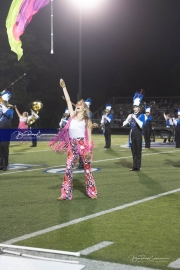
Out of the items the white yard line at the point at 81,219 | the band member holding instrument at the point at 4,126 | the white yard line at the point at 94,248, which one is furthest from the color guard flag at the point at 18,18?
the white yard line at the point at 94,248

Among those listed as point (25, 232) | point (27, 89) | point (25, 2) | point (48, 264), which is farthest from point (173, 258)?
point (27, 89)

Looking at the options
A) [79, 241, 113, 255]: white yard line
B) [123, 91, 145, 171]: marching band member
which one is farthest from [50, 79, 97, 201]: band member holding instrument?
[123, 91, 145, 171]: marching band member

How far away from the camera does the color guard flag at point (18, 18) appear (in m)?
8.28

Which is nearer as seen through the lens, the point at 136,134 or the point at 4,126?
the point at 136,134

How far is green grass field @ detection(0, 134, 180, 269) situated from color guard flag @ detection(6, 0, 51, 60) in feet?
9.04

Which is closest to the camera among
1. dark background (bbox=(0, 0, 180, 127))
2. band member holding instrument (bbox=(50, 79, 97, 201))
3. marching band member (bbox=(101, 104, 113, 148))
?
band member holding instrument (bbox=(50, 79, 97, 201))

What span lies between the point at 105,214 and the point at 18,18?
13.6 feet

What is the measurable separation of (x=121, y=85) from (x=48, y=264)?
40317mm

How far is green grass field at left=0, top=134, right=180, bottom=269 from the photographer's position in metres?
4.82

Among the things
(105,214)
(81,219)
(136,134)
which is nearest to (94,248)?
(81,219)

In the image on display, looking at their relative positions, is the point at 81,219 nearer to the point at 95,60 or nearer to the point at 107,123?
the point at 107,123

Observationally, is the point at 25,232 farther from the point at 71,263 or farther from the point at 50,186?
the point at 50,186

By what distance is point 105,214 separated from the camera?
6.47 m

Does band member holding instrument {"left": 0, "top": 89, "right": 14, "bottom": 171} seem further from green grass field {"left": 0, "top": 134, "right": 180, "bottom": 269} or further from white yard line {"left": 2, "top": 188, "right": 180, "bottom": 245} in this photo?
white yard line {"left": 2, "top": 188, "right": 180, "bottom": 245}
